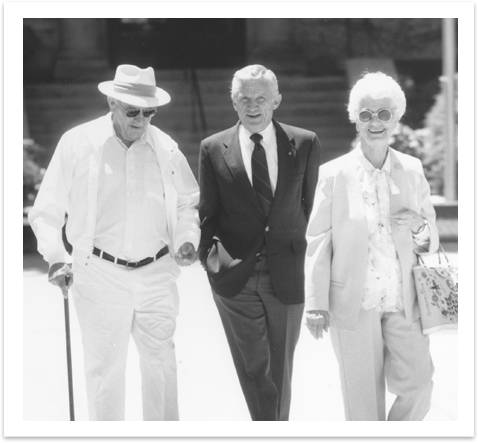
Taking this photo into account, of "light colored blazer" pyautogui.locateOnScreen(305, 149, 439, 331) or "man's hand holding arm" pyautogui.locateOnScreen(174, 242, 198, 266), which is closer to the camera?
"light colored blazer" pyautogui.locateOnScreen(305, 149, 439, 331)

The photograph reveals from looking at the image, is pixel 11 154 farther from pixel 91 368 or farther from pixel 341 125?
pixel 341 125

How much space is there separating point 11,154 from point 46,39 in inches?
500

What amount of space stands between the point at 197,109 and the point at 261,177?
1109cm

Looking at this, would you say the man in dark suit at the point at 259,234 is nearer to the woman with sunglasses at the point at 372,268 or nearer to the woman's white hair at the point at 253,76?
the woman's white hair at the point at 253,76

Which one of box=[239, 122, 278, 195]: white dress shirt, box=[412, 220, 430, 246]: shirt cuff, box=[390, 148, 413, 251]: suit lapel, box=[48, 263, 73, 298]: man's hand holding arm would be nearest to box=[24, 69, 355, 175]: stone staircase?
box=[239, 122, 278, 195]: white dress shirt

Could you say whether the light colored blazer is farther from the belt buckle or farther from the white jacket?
the belt buckle

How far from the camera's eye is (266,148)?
16.8 feet

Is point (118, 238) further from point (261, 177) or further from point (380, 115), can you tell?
point (380, 115)

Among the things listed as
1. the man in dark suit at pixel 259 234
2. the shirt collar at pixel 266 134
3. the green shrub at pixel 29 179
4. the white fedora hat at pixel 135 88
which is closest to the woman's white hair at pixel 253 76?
the man in dark suit at pixel 259 234

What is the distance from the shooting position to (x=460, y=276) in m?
5.18

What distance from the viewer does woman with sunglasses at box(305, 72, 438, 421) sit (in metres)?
4.62

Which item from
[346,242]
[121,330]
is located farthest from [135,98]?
[346,242]

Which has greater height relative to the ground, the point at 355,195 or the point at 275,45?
the point at 275,45

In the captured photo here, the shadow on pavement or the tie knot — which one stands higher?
the tie knot
